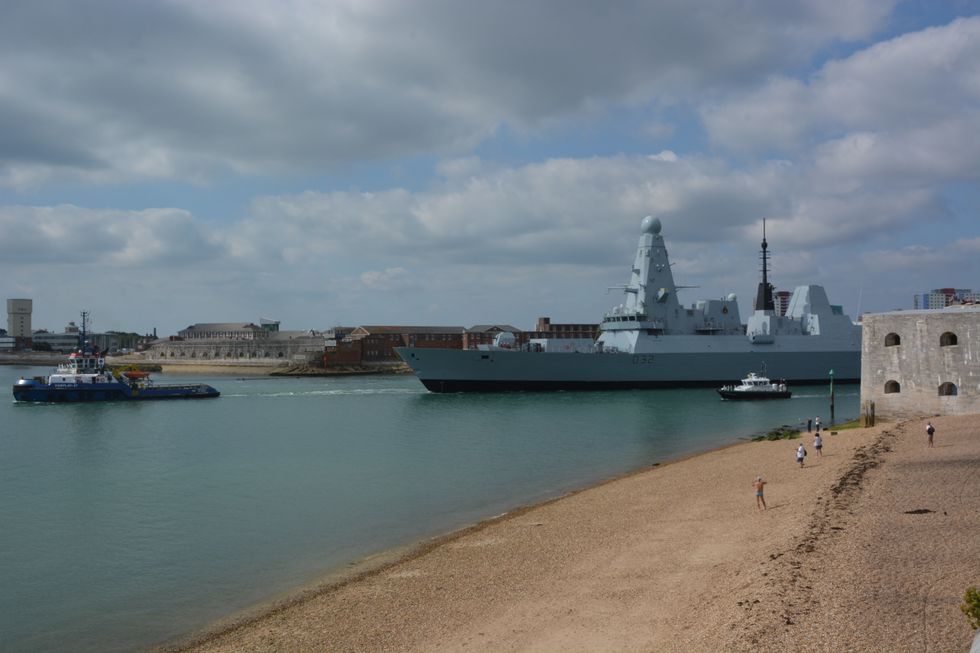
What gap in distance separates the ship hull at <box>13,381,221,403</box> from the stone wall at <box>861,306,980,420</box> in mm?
37058

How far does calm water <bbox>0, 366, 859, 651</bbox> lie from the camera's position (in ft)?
33.6

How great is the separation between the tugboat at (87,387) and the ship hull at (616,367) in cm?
1523

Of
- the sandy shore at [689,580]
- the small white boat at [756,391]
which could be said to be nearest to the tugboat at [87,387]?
the small white boat at [756,391]

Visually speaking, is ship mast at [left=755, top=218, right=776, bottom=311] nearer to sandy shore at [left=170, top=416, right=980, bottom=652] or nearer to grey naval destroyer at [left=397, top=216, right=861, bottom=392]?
grey naval destroyer at [left=397, top=216, right=861, bottom=392]

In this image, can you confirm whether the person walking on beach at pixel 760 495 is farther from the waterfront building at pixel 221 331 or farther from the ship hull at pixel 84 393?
the waterfront building at pixel 221 331

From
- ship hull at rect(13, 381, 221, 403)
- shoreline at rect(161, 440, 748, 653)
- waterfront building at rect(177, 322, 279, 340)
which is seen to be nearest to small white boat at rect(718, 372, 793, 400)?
shoreline at rect(161, 440, 748, 653)

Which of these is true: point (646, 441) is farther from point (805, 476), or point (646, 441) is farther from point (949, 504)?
point (949, 504)

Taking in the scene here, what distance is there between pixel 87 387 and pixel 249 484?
2870 cm

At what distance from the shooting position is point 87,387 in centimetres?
4116

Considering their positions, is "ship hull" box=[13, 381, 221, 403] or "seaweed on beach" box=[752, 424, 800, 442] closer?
"seaweed on beach" box=[752, 424, 800, 442]

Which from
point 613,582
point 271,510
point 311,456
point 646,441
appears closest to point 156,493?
point 271,510

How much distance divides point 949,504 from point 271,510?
1214 centimetres

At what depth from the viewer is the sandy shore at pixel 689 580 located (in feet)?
22.5

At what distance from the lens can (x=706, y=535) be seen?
11031 millimetres
